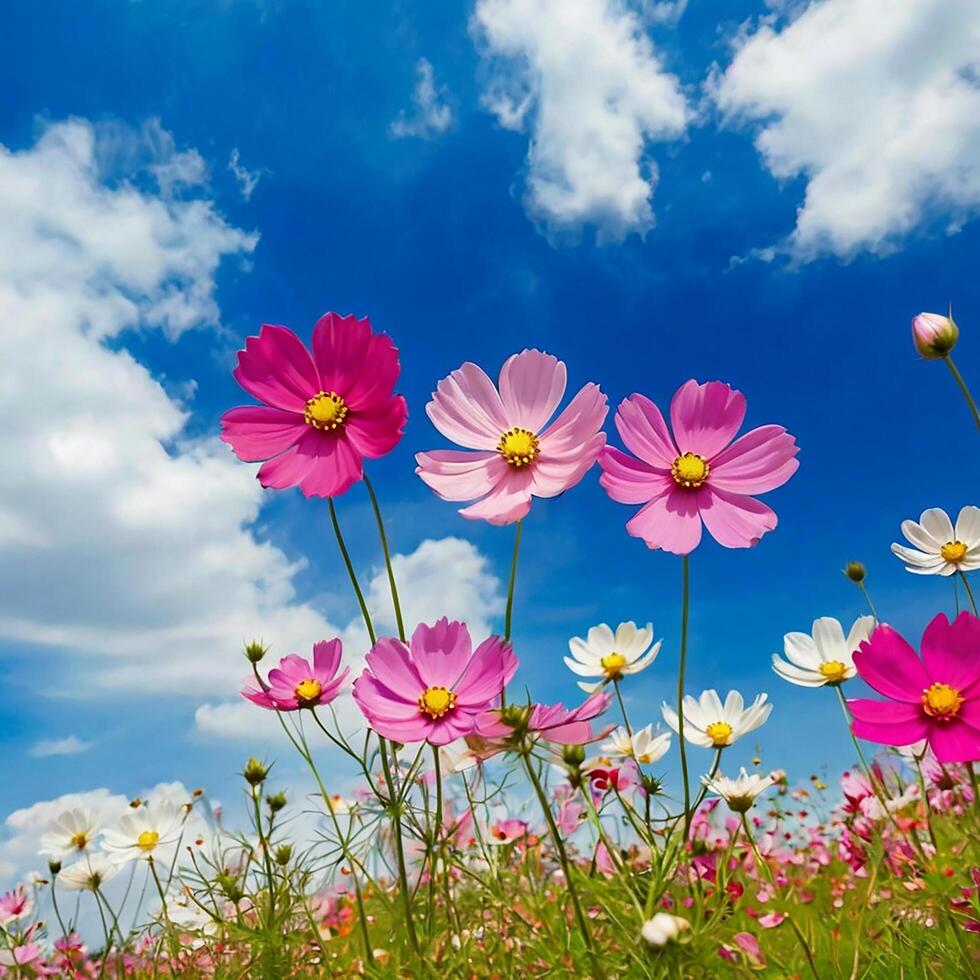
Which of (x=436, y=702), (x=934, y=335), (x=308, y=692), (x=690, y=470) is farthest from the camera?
(x=308, y=692)

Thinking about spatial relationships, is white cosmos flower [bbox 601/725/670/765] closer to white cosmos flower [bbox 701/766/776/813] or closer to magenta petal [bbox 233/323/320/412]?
white cosmos flower [bbox 701/766/776/813]

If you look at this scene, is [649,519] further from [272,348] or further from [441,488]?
[272,348]

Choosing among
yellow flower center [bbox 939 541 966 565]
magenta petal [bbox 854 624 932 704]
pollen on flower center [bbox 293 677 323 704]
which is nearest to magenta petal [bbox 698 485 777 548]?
magenta petal [bbox 854 624 932 704]

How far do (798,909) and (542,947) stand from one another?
1.22 metres

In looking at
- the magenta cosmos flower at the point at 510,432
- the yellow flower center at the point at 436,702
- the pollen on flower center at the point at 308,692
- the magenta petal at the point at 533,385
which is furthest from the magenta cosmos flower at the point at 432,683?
the pollen on flower center at the point at 308,692

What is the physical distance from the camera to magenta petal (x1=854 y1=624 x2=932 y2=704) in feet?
3.67

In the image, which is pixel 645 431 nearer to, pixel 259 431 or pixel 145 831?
pixel 259 431

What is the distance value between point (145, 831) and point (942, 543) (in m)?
1.84

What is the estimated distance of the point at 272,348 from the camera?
4.06 ft

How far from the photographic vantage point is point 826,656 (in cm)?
174

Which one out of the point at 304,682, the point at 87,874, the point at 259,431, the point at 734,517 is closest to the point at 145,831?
the point at 87,874

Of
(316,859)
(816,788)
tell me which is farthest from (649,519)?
(816,788)

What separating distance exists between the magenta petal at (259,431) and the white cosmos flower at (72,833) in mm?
1522

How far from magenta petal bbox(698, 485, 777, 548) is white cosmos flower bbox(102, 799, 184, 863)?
1510 mm
